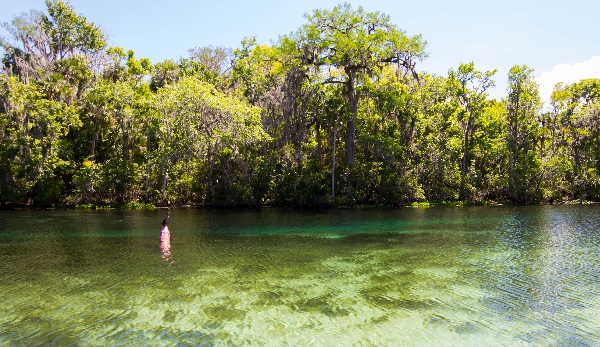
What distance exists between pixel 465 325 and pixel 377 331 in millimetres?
2306

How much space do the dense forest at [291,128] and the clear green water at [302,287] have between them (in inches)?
638

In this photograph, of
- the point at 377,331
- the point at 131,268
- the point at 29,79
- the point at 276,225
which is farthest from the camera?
the point at 29,79

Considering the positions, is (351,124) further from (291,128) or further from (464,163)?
(464,163)

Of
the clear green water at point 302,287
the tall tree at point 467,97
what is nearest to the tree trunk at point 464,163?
the tall tree at point 467,97

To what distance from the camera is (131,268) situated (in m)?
16.6

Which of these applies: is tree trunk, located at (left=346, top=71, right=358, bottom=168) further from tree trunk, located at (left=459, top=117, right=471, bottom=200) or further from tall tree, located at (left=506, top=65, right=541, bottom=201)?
tall tree, located at (left=506, top=65, right=541, bottom=201)

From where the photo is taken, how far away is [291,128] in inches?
1690

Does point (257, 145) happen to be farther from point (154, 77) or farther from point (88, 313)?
point (88, 313)

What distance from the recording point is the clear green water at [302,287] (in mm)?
10305

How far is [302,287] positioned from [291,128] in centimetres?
2993

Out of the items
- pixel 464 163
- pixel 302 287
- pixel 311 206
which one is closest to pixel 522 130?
pixel 464 163

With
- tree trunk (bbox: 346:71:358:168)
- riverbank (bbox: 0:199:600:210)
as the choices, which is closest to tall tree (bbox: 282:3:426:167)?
tree trunk (bbox: 346:71:358:168)

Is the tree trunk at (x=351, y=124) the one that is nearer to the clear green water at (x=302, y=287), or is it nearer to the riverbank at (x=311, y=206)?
the riverbank at (x=311, y=206)

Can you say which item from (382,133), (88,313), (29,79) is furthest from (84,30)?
(88,313)
